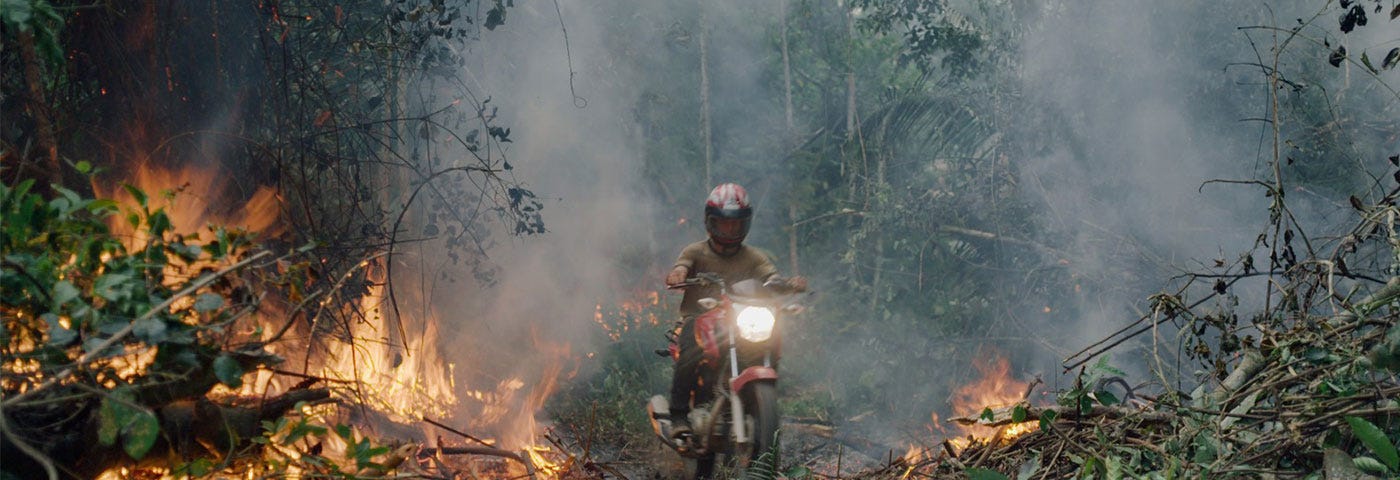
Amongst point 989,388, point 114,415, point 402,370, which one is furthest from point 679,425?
point 989,388

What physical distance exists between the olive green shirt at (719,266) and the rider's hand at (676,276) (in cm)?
17

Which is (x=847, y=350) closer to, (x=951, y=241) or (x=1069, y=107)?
(x=951, y=241)

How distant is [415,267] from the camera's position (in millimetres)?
9930

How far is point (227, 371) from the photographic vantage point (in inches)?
110

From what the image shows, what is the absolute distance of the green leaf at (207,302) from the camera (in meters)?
2.78

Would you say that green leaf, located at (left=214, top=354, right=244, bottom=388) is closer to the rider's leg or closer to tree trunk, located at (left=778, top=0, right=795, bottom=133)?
the rider's leg

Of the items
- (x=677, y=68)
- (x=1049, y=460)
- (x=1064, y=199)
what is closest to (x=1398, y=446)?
(x=1049, y=460)

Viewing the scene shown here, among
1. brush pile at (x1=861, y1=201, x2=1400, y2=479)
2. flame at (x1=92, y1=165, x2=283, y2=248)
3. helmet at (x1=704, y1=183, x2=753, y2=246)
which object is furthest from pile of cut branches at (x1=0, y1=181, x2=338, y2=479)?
helmet at (x1=704, y1=183, x2=753, y2=246)

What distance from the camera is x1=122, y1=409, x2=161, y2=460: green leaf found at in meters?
2.63

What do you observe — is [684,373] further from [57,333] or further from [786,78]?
[786,78]

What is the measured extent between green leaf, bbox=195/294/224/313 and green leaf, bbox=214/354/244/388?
15 cm

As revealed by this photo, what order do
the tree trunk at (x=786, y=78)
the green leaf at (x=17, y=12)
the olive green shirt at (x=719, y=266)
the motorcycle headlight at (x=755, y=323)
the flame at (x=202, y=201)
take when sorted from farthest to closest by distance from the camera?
the tree trunk at (x=786, y=78), the olive green shirt at (x=719, y=266), the motorcycle headlight at (x=755, y=323), the flame at (x=202, y=201), the green leaf at (x=17, y=12)

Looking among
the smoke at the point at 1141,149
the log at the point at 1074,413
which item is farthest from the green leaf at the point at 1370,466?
the smoke at the point at 1141,149

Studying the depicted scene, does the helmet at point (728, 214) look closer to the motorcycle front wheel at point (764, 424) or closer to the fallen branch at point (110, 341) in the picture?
the motorcycle front wheel at point (764, 424)
